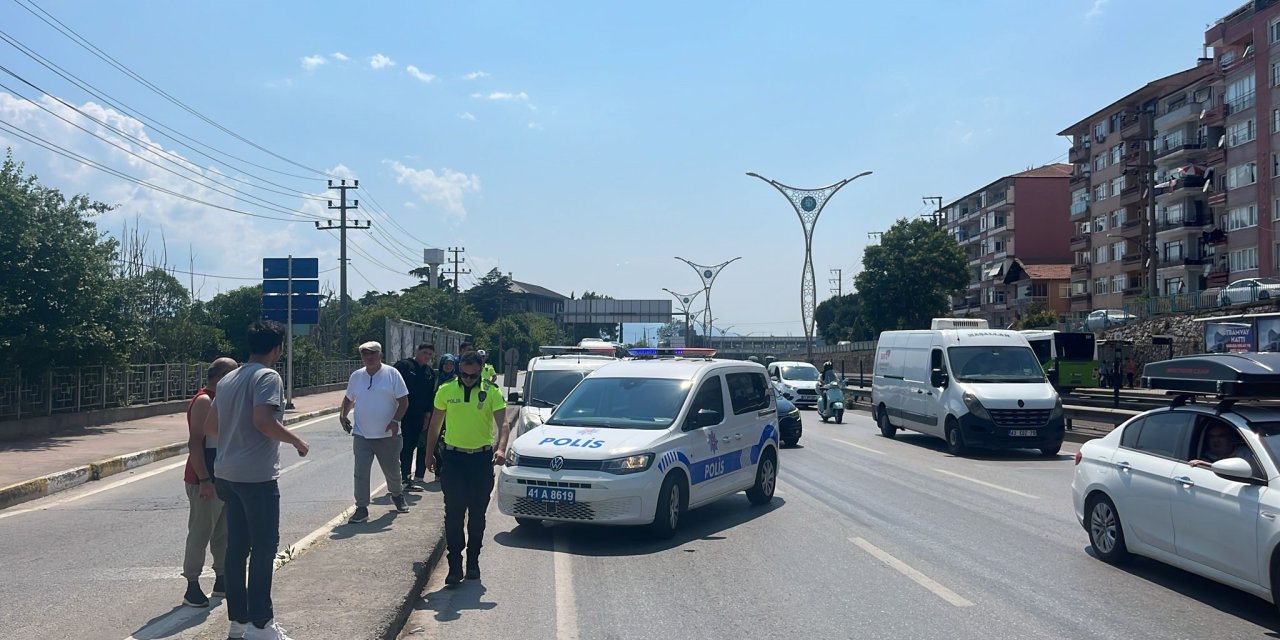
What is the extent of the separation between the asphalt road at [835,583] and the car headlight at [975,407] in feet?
17.6

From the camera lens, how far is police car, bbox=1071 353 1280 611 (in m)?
6.62

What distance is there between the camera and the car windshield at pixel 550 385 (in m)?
15.4

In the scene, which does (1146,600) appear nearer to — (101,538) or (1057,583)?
(1057,583)

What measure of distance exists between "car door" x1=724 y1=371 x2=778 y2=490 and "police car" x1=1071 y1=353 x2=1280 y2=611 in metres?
3.73

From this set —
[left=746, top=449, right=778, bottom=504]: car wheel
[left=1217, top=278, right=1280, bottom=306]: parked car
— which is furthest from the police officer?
[left=1217, top=278, right=1280, bottom=306]: parked car

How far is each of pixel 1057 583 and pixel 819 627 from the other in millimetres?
2523

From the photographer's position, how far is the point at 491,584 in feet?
25.7

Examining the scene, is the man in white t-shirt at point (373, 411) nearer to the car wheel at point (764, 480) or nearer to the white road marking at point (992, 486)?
the car wheel at point (764, 480)

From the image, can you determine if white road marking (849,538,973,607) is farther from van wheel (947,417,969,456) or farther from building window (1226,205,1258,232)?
building window (1226,205,1258,232)

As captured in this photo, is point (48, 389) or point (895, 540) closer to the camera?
point (895, 540)

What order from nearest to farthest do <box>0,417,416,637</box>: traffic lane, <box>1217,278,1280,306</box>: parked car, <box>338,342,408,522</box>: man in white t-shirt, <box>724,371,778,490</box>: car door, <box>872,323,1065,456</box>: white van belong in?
1. <box>0,417,416,637</box>: traffic lane
2. <box>338,342,408,522</box>: man in white t-shirt
3. <box>724,371,778,490</box>: car door
4. <box>872,323,1065,456</box>: white van
5. <box>1217,278,1280,306</box>: parked car

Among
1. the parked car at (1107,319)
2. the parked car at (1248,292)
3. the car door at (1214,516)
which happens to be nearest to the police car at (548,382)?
the car door at (1214,516)

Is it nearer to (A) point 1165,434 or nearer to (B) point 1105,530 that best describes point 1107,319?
(B) point 1105,530

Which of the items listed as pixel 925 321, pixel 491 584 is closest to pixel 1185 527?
pixel 491 584
